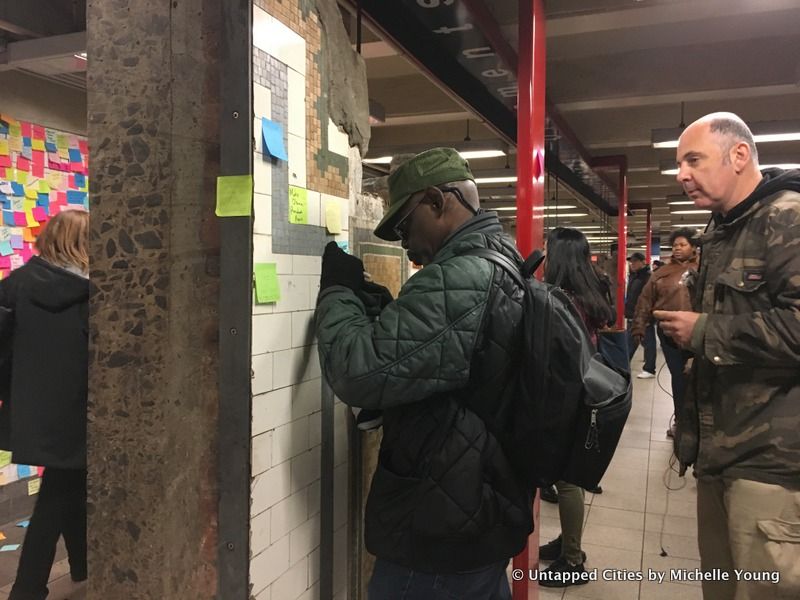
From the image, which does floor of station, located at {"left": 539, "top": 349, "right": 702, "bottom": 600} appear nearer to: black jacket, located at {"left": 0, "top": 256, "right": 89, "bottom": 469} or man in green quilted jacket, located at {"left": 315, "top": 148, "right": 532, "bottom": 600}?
man in green quilted jacket, located at {"left": 315, "top": 148, "right": 532, "bottom": 600}

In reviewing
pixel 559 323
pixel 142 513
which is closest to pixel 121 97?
pixel 142 513

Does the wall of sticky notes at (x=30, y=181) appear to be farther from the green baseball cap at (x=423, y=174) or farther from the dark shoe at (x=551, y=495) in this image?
the dark shoe at (x=551, y=495)

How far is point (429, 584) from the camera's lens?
1.20m

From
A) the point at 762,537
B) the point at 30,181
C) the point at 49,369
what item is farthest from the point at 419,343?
the point at 30,181

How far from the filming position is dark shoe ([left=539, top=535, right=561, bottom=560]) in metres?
2.86

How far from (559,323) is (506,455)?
0.30 meters

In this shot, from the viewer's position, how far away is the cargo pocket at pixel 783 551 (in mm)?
1459

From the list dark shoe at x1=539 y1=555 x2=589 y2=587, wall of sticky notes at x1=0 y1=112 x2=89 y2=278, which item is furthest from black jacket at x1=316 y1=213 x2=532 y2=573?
wall of sticky notes at x1=0 y1=112 x2=89 y2=278

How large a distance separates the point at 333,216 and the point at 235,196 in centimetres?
37

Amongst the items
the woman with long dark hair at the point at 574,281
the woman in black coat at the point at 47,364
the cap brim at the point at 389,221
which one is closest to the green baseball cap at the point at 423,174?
the cap brim at the point at 389,221

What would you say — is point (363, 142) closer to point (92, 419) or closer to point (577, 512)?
point (92, 419)

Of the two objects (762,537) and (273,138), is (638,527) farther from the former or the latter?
(273,138)

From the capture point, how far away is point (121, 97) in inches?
48.4

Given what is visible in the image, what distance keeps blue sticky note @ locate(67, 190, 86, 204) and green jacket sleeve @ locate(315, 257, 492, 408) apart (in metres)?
3.27
